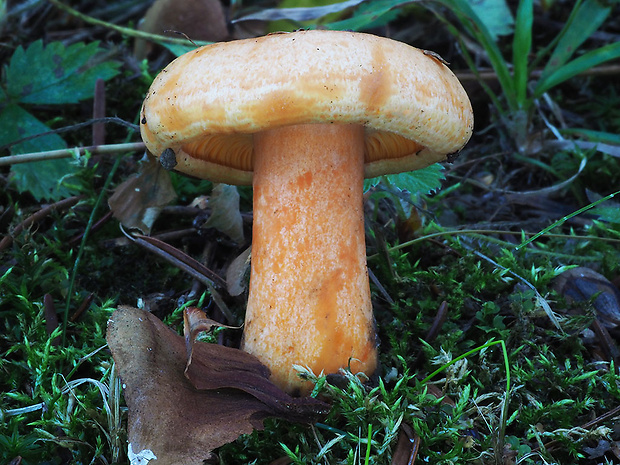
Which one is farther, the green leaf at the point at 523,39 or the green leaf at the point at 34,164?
the green leaf at the point at 523,39

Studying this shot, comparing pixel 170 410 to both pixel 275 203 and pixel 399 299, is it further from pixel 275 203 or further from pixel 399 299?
pixel 399 299

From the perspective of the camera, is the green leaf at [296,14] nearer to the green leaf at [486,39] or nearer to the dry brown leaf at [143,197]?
the green leaf at [486,39]

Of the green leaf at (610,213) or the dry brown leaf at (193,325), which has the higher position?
the green leaf at (610,213)

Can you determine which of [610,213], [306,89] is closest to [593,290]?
[610,213]

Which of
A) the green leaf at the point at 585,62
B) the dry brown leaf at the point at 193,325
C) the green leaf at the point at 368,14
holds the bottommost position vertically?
the dry brown leaf at the point at 193,325

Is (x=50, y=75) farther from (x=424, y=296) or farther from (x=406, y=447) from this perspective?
(x=406, y=447)

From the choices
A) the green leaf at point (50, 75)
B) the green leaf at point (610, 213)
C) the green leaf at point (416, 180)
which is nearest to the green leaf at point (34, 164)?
the green leaf at point (50, 75)

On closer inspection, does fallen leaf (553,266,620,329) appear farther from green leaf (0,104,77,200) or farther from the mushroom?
green leaf (0,104,77,200)
